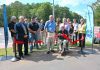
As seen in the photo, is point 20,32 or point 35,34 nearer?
point 20,32

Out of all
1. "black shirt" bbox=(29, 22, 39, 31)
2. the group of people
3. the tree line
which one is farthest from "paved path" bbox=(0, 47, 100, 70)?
the tree line

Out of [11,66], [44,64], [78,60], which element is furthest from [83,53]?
[11,66]

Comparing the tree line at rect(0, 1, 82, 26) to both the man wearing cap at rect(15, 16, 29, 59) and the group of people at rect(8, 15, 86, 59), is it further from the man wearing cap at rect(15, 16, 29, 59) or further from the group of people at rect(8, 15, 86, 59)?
the man wearing cap at rect(15, 16, 29, 59)

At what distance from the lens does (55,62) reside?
12789mm

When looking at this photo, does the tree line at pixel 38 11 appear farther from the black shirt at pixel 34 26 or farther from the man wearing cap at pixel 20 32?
the man wearing cap at pixel 20 32

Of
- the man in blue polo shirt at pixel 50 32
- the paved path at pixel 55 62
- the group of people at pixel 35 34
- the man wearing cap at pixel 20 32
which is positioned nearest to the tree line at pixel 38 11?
the group of people at pixel 35 34

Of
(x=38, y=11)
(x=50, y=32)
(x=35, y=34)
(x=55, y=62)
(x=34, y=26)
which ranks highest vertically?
(x=38, y=11)

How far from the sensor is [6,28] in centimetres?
1333

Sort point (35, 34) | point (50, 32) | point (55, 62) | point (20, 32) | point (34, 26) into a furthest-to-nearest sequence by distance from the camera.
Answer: point (35, 34) < point (34, 26) < point (50, 32) < point (20, 32) < point (55, 62)

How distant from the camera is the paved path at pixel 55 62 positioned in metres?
11.8

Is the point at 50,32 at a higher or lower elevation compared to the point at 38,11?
lower

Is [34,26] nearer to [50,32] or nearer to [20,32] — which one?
[50,32]

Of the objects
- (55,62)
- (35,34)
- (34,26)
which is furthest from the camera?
(35,34)

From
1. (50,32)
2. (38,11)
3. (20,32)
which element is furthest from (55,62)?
(38,11)
